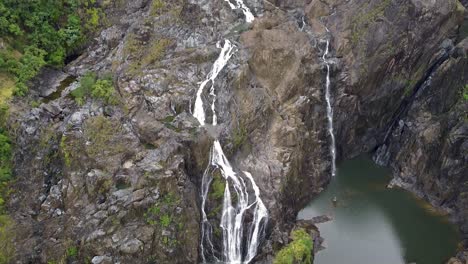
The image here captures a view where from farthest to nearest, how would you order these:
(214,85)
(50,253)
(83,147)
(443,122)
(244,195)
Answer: (443,122)
(214,85)
(244,195)
(83,147)
(50,253)

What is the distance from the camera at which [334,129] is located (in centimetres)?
4319

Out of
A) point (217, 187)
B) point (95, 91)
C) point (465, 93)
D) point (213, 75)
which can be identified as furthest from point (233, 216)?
point (465, 93)

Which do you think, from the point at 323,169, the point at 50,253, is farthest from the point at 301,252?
the point at 50,253

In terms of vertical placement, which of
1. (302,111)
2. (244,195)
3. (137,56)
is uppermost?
(137,56)

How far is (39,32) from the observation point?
37.6 metres

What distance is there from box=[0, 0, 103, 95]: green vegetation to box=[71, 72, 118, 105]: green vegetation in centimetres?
355

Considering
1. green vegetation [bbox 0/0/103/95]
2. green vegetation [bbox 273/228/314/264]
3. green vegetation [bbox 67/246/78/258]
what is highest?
green vegetation [bbox 0/0/103/95]

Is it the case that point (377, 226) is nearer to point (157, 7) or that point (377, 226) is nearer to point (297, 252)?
point (297, 252)

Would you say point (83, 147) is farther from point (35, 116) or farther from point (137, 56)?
point (137, 56)

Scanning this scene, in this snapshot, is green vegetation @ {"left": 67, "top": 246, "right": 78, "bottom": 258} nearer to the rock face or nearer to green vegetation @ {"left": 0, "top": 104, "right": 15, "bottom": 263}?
the rock face

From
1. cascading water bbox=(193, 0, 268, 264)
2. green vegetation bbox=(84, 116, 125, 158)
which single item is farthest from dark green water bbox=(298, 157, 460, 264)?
green vegetation bbox=(84, 116, 125, 158)

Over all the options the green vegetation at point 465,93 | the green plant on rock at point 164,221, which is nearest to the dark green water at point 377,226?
the green vegetation at point 465,93

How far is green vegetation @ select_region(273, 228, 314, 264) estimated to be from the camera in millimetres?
32094

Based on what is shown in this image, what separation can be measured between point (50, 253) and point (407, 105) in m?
33.1
